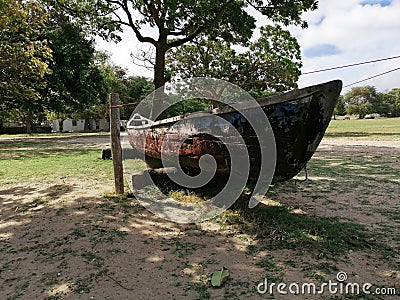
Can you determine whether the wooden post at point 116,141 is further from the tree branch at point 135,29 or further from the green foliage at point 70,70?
the green foliage at point 70,70

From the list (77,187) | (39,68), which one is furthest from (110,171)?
(39,68)

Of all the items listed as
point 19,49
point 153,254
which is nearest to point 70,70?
point 19,49

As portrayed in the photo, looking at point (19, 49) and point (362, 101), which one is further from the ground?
point (362, 101)

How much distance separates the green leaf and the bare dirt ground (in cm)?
5

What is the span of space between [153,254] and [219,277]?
0.83m

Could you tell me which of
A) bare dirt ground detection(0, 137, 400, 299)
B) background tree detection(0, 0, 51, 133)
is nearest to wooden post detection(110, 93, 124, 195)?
bare dirt ground detection(0, 137, 400, 299)

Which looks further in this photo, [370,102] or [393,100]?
[370,102]

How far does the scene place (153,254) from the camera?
3189 millimetres

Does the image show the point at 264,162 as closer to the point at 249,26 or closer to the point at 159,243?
the point at 159,243

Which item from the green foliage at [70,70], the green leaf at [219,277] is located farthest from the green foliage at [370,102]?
the green leaf at [219,277]

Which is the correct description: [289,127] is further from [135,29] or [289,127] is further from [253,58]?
[253,58]

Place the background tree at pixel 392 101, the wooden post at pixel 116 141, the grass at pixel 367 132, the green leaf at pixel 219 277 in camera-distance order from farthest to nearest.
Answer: the background tree at pixel 392 101, the grass at pixel 367 132, the wooden post at pixel 116 141, the green leaf at pixel 219 277

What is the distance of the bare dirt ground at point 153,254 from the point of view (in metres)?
2.55

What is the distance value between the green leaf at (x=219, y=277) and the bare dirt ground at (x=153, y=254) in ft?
0.16
